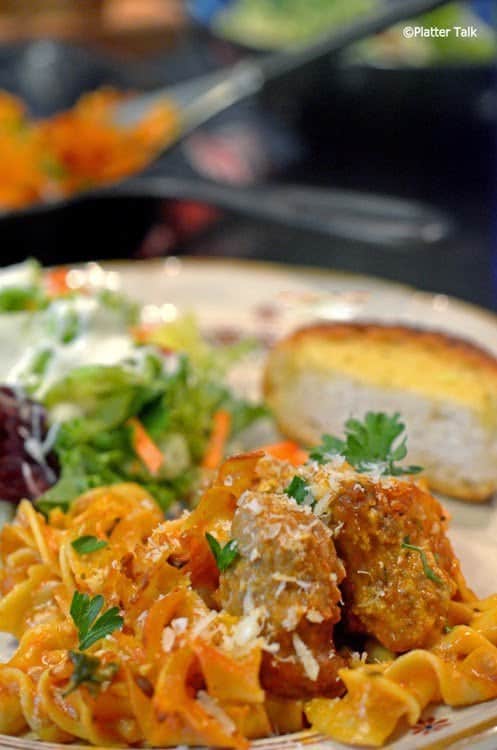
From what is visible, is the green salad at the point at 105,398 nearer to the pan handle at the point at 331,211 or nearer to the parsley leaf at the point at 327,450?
the parsley leaf at the point at 327,450

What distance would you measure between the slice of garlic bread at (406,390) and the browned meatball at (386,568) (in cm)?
113

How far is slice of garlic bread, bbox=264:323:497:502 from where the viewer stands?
13.1ft

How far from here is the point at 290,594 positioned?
2568 mm

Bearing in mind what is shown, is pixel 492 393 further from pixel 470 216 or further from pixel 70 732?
pixel 470 216

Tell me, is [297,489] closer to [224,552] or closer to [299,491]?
[299,491]

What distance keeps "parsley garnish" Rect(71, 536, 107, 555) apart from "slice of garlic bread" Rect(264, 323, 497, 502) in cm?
131

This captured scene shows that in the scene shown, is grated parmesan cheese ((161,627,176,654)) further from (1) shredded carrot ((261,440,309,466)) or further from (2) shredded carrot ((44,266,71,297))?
(2) shredded carrot ((44,266,71,297))

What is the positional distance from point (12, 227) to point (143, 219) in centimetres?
92

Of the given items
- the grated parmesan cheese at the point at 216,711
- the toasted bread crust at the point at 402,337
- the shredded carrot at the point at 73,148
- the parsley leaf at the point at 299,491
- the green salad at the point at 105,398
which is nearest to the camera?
the grated parmesan cheese at the point at 216,711

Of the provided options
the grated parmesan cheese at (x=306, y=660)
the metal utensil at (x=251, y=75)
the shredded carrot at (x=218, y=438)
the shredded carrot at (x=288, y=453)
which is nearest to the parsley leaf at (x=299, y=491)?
the grated parmesan cheese at (x=306, y=660)

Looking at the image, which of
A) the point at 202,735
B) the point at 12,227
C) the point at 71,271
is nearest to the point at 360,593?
the point at 202,735

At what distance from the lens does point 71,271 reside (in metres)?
5.50

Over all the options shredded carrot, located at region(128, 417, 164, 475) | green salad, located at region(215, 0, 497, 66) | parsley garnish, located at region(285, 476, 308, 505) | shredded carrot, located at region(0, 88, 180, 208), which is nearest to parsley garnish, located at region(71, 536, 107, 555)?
parsley garnish, located at region(285, 476, 308, 505)

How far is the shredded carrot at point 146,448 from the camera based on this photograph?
3949 millimetres
